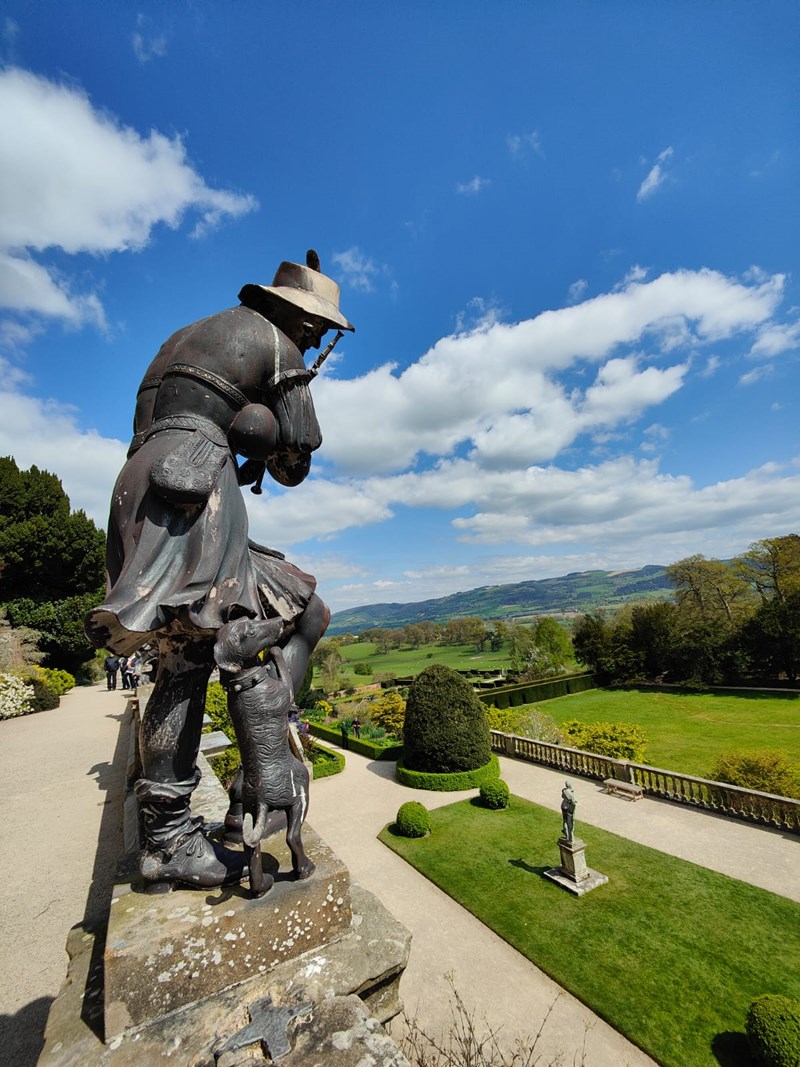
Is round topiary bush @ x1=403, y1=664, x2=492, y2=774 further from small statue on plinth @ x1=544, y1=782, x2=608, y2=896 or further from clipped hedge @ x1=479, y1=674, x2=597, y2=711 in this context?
clipped hedge @ x1=479, y1=674, x2=597, y2=711

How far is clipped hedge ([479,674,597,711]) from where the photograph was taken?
33719 mm

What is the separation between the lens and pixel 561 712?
3145cm

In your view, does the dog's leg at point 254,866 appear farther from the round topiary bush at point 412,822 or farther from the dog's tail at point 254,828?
the round topiary bush at point 412,822

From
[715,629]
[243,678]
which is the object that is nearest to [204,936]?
[243,678]

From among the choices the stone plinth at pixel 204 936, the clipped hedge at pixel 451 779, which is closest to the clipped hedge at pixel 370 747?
the clipped hedge at pixel 451 779

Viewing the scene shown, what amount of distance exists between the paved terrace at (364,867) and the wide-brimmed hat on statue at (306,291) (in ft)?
15.4

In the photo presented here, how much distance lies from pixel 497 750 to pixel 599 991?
14015 millimetres

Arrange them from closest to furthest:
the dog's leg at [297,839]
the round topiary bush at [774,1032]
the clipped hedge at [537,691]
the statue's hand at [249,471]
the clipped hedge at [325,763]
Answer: the dog's leg at [297,839] < the statue's hand at [249,471] < the round topiary bush at [774,1032] < the clipped hedge at [325,763] < the clipped hedge at [537,691]

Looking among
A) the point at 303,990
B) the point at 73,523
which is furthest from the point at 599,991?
the point at 73,523

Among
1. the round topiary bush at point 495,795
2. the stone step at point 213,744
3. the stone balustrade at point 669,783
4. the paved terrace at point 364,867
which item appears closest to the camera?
the paved terrace at point 364,867

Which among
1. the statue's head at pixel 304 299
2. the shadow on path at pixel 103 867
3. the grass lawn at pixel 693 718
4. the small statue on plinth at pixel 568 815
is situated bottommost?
the grass lawn at pixel 693 718

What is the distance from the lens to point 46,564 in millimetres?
26969

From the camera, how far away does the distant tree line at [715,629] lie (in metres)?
32.3

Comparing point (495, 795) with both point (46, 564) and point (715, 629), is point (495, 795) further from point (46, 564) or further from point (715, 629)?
point (715, 629)
